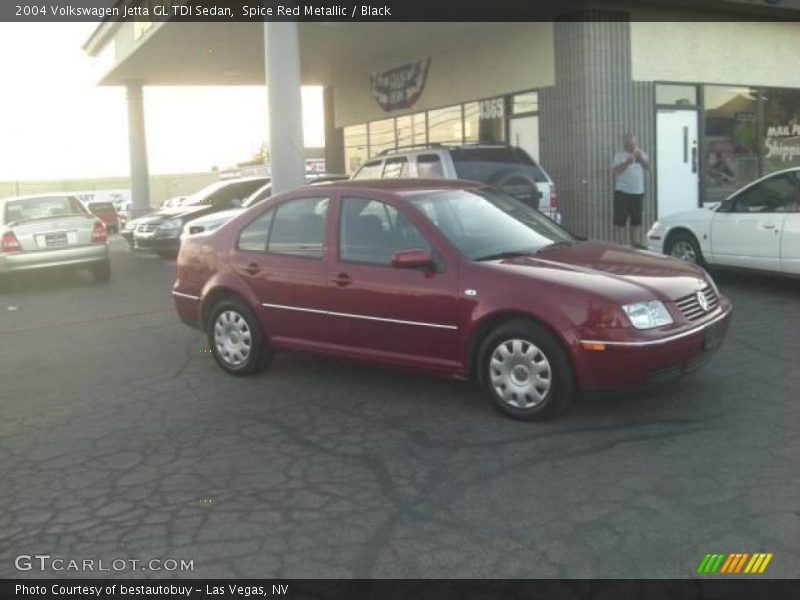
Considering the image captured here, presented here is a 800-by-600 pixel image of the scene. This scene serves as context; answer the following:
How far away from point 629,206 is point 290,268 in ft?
26.0

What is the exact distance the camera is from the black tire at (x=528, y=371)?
16.8 feet

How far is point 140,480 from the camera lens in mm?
4590

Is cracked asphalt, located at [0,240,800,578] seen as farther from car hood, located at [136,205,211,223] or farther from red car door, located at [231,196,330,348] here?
car hood, located at [136,205,211,223]

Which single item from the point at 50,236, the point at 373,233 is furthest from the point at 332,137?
the point at 373,233

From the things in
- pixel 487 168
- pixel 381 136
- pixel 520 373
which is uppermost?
pixel 381 136

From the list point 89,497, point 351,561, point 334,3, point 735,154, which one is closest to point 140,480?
point 89,497

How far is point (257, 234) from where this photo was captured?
6.70 metres

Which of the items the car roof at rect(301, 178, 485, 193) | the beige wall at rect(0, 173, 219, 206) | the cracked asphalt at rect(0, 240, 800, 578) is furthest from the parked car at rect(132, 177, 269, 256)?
the beige wall at rect(0, 173, 219, 206)

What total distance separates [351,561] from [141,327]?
20.7ft

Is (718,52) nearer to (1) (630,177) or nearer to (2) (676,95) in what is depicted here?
(2) (676,95)

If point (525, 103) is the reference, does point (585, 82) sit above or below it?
above

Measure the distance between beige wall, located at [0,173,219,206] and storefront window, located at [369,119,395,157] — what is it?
42.2 meters

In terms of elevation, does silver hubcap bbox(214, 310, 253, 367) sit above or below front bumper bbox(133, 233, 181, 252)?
below

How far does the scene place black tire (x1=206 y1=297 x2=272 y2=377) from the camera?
660cm
